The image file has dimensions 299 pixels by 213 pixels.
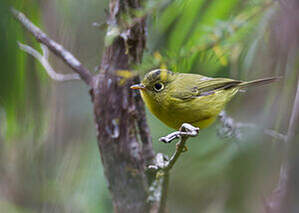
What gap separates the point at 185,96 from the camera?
73.0 inches

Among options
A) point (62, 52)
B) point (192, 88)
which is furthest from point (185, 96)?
point (62, 52)

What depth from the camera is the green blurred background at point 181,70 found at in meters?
0.88

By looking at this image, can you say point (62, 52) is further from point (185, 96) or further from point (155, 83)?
point (185, 96)

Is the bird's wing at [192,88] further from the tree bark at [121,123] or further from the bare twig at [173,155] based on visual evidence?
the bare twig at [173,155]

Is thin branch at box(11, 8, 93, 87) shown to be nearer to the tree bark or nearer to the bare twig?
the tree bark

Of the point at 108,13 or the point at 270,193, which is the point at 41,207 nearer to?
the point at 108,13

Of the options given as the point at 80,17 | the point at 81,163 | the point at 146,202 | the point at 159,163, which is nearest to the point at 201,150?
the point at 159,163

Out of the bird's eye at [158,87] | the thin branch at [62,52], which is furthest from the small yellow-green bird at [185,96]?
the thin branch at [62,52]

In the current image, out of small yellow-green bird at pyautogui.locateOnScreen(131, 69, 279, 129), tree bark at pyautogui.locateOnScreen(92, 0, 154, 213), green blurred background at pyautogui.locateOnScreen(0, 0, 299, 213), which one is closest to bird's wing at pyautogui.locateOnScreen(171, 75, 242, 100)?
small yellow-green bird at pyautogui.locateOnScreen(131, 69, 279, 129)

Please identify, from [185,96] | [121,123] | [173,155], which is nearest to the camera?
[173,155]

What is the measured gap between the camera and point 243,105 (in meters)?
1.24

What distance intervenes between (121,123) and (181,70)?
57cm

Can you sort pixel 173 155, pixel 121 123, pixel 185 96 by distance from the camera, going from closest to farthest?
1. pixel 173 155
2. pixel 121 123
3. pixel 185 96

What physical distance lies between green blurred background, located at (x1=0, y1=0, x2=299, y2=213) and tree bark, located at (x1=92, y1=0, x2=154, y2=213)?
0.13 metres
